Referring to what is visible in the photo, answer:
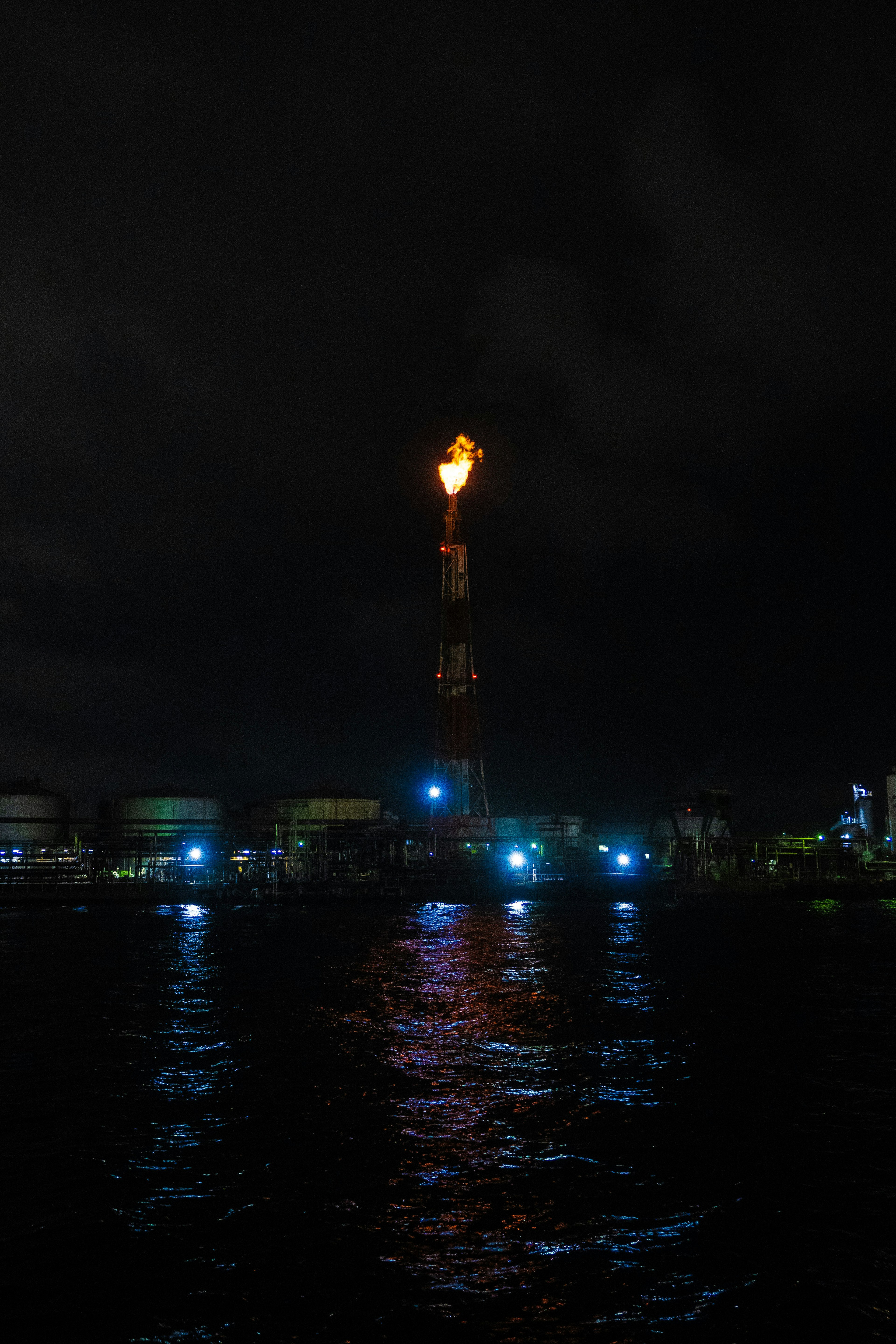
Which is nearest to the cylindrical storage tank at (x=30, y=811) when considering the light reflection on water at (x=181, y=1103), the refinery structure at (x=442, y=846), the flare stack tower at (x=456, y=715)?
the refinery structure at (x=442, y=846)

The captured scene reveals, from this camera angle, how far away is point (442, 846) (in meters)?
95.5

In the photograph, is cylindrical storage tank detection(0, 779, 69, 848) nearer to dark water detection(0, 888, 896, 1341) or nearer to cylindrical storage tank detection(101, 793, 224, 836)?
cylindrical storage tank detection(101, 793, 224, 836)

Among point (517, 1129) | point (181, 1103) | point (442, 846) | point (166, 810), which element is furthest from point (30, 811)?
point (517, 1129)

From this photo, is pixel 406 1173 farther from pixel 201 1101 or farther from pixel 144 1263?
pixel 201 1101

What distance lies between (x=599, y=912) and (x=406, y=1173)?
6301cm

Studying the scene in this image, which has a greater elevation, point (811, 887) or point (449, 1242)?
point (449, 1242)

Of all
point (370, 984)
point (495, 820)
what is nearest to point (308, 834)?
point (495, 820)

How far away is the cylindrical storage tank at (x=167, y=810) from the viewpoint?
115562mm

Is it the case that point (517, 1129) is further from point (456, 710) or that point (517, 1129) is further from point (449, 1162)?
point (456, 710)

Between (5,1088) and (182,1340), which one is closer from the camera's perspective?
(182,1340)

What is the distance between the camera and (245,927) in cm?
5584

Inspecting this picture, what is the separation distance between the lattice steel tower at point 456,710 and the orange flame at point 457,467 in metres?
3.40

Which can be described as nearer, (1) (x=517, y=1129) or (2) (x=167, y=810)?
(1) (x=517, y=1129)

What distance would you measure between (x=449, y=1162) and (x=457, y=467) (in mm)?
90954
